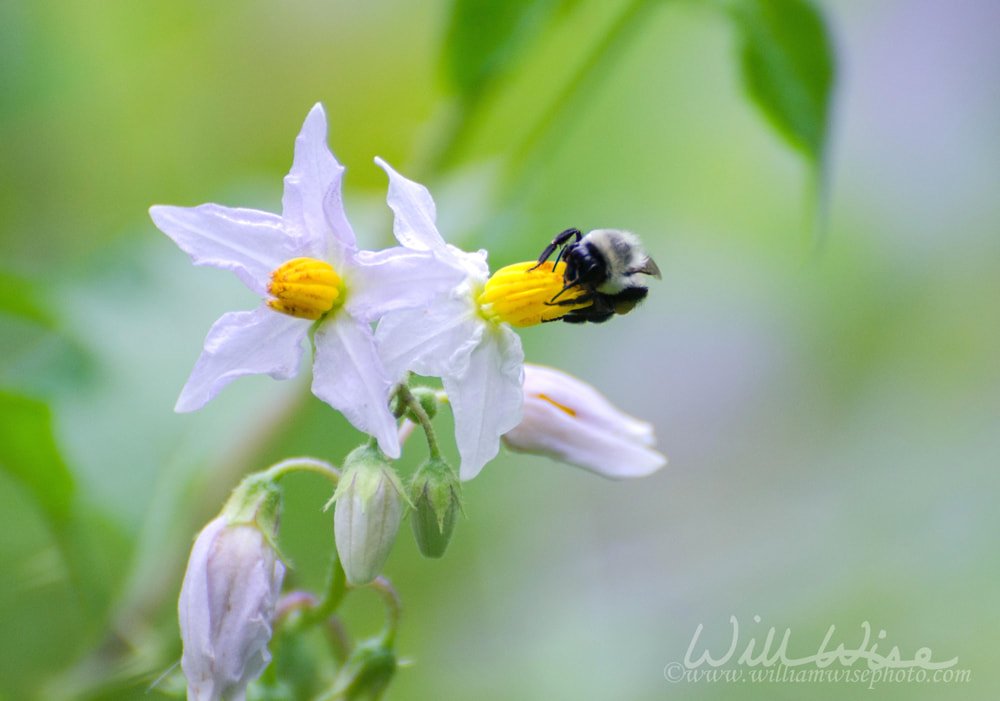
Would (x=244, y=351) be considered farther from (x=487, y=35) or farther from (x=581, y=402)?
(x=487, y=35)

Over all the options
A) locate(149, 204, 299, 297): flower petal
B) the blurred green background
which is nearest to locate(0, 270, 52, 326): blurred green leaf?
the blurred green background

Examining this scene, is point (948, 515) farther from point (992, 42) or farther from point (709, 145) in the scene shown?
point (992, 42)

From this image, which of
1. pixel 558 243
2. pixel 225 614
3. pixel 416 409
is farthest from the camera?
pixel 558 243

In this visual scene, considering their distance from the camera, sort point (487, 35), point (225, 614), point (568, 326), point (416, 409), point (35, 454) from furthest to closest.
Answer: point (568, 326) < point (487, 35) < point (35, 454) < point (416, 409) < point (225, 614)

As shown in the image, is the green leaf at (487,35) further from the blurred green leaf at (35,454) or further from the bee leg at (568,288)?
the blurred green leaf at (35,454)

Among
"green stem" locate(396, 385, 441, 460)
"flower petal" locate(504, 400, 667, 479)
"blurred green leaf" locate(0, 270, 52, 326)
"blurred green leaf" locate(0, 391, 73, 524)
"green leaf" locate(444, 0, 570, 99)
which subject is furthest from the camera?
"green leaf" locate(444, 0, 570, 99)

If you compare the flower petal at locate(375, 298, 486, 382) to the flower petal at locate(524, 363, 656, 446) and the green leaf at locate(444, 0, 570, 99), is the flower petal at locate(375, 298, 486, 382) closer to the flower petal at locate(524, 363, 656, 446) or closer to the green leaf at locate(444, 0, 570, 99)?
the flower petal at locate(524, 363, 656, 446)

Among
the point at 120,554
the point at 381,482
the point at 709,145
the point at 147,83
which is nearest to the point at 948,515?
the point at 709,145

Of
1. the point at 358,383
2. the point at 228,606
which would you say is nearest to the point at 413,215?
the point at 358,383
